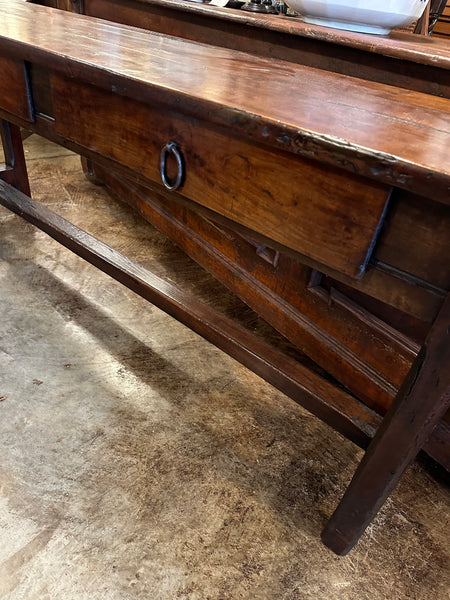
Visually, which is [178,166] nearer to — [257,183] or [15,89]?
[257,183]

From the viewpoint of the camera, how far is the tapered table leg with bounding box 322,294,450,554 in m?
0.66

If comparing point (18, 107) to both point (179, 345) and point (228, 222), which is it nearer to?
point (228, 222)

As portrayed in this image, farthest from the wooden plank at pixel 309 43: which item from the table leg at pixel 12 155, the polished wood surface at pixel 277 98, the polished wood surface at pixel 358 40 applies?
the table leg at pixel 12 155

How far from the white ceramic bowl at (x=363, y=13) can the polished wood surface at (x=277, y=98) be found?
32 centimetres

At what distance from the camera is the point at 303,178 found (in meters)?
0.63

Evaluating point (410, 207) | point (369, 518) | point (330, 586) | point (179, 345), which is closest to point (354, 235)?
point (410, 207)

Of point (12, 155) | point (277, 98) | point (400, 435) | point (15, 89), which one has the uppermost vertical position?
point (277, 98)

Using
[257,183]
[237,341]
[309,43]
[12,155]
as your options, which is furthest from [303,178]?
[12,155]

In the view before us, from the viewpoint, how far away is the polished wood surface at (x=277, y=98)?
555mm

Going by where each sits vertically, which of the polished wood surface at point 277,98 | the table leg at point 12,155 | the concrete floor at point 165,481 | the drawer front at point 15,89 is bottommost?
the concrete floor at point 165,481

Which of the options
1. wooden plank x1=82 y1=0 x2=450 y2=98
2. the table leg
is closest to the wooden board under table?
wooden plank x1=82 y1=0 x2=450 y2=98

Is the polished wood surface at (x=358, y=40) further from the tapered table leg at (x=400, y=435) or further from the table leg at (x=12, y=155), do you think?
the table leg at (x=12, y=155)

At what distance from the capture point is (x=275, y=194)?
670mm

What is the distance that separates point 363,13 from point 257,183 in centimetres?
84
